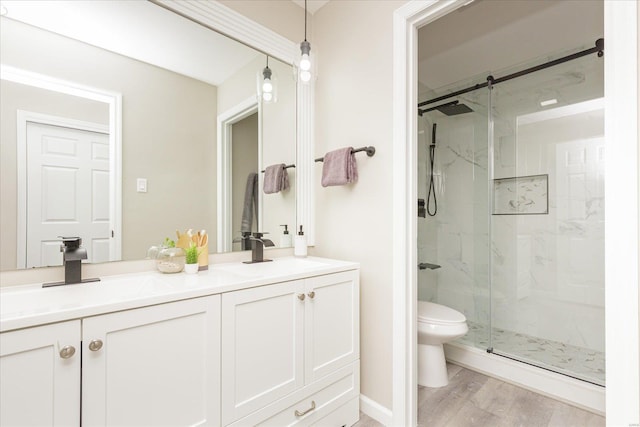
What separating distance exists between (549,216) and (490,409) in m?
1.64

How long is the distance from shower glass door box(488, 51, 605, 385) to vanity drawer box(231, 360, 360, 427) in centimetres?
128

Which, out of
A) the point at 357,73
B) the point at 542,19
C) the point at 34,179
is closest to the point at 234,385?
the point at 34,179

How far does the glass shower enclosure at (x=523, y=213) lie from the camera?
7.64ft

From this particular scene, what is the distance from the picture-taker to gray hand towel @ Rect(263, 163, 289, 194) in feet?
6.41

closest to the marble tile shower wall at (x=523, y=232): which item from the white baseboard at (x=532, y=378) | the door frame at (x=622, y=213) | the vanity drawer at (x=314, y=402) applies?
the white baseboard at (x=532, y=378)

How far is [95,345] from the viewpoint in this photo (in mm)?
886

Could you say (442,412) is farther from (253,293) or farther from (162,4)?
(162,4)

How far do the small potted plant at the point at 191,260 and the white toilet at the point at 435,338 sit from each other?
1.47 meters

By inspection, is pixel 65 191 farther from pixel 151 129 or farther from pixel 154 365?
pixel 154 365

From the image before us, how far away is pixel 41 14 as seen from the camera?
4.05 feet

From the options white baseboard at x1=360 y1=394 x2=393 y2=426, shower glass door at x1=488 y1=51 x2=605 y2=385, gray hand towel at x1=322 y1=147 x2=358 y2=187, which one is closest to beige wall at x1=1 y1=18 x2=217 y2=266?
gray hand towel at x1=322 y1=147 x2=358 y2=187

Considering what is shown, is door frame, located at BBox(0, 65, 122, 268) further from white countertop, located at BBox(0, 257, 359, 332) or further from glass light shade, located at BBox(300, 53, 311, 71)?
glass light shade, located at BBox(300, 53, 311, 71)

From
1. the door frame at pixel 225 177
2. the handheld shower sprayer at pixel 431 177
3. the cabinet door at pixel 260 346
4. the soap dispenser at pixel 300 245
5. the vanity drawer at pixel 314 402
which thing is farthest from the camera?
the handheld shower sprayer at pixel 431 177

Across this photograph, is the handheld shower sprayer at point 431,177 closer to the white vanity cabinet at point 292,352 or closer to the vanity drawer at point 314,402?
the white vanity cabinet at point 292,352
